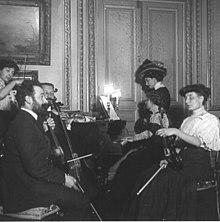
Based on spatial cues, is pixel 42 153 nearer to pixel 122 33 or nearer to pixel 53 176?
pixel 53 176


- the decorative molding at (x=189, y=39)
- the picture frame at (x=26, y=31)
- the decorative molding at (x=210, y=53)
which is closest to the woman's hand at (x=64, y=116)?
the picture frame at (x=26, y=31)

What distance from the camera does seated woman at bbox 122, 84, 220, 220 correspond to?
11.9ft

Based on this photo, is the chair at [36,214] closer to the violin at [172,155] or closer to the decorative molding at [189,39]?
the violin at [172,155]

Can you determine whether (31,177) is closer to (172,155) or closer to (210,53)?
(172,155)

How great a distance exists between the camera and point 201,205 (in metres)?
3.83

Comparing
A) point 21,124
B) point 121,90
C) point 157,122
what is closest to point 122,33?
point 121,90

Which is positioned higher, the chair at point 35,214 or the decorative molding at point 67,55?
the decorative molding at point 67,55

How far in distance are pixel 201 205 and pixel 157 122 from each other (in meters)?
1.19

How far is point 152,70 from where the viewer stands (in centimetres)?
612

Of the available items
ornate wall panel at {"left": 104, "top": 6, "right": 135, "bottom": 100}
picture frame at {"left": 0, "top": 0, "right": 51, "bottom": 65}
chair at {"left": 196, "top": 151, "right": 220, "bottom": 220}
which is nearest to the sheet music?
ornate wall panel at {"left": 104, "top": 6, "right": 135, "bottom": 100}

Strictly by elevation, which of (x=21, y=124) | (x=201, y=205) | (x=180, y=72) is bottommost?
(x=201, y=205)

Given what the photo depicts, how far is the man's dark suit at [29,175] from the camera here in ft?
9.28

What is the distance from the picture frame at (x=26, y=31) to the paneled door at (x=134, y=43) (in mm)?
799

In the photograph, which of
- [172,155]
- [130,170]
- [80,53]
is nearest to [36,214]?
[172,155]
